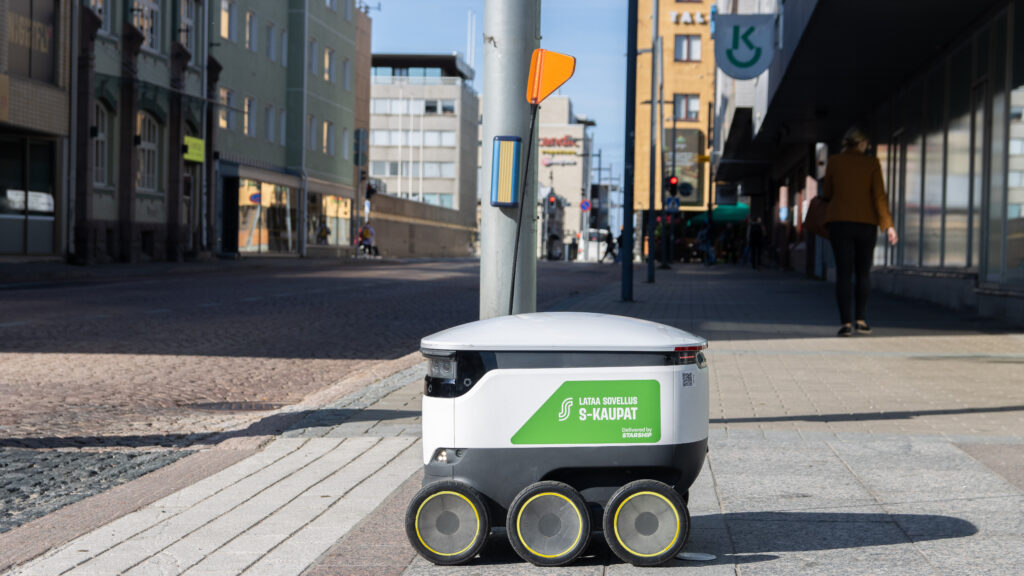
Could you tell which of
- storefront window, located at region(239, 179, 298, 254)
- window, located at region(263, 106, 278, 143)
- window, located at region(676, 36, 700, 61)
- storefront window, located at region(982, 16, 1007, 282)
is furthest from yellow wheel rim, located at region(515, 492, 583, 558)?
window, located at region(676, 36, 700, 61)

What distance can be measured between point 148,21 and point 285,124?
16.5 meters

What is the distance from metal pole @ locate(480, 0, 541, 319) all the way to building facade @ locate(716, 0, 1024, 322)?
9.27 meters

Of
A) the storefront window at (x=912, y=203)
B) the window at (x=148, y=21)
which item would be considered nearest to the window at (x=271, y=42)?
the window at (x=148, y=21)

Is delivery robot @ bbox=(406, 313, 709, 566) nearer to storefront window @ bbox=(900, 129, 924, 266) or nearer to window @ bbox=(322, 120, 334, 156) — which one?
storefront window @ bbox=(900, 129, 924, 266)

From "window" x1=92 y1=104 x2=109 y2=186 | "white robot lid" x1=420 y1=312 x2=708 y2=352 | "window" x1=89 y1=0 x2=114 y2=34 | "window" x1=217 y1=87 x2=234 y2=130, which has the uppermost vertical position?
"window" x1=89 y1=0 x2=114 y2=34

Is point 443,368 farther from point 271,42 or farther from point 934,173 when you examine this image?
point 271,42

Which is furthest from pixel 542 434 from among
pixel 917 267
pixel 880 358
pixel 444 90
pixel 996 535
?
pixel 444 90

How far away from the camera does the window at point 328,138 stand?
57.8m

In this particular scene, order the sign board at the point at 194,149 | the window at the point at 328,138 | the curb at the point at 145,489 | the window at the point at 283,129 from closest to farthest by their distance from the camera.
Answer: the curb at the point at 145,489 → the sign board at the point at 194,149 → the window at the point at 283,129 → the window at the point at 328,138

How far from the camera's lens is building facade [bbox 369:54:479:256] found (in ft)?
→ 351

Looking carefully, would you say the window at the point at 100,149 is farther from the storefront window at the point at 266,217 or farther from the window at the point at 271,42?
the window at the point at 271,42

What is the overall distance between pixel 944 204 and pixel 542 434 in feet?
51.9

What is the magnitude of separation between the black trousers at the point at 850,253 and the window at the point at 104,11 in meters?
26.1

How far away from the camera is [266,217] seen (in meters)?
48.4
